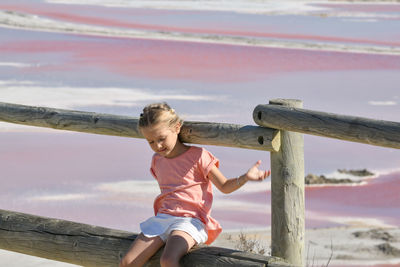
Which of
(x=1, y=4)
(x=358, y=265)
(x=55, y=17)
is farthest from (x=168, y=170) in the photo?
(x=1, y=4)

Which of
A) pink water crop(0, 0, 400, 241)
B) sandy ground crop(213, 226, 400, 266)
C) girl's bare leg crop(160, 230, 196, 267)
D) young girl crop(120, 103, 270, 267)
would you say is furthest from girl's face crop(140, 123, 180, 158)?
pink water crop(0, 0, 400, 241)

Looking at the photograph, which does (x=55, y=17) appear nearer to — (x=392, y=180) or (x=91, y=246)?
(x=392, y=180)

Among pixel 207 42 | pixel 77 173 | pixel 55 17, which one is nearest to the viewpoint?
pixel 77 173

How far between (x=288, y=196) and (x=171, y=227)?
60cm

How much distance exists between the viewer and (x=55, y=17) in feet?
78.5

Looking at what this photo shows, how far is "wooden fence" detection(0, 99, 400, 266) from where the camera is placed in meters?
3.87

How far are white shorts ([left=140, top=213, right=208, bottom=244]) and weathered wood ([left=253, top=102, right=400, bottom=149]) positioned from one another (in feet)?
1.96

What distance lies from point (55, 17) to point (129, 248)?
20.5 metres

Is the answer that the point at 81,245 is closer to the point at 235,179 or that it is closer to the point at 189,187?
the point at 189,187

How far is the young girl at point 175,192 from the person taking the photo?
4008 millimetres

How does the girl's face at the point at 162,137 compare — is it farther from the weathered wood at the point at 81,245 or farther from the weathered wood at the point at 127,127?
the weathered wood at the point at 81,245

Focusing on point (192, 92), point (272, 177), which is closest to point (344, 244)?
point (272, 177)

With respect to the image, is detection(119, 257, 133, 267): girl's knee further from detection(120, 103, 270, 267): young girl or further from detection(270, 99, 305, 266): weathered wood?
detection(270, 99, 305, 266): weathered wood

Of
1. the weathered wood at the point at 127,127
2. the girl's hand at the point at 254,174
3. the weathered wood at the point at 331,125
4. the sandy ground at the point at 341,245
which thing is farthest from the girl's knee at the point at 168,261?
the sandy ground at the point at 341,245
